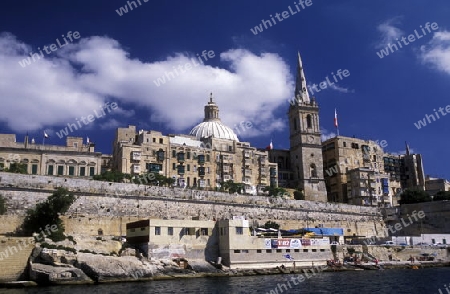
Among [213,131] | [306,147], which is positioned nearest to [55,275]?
[213,131]

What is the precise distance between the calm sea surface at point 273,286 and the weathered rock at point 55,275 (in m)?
2.47

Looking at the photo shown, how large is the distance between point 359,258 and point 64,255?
36.1 meters

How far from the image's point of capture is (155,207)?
190ft

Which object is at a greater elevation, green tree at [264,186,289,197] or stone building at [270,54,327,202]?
stone building at [270,54,327,202]

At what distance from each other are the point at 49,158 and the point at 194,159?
23841mm

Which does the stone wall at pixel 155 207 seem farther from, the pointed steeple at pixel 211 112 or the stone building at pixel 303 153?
the pointed steeple at pixel 211 112

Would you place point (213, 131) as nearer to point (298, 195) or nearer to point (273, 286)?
A: point (298, 195)

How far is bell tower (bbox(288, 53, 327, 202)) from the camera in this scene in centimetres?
8881

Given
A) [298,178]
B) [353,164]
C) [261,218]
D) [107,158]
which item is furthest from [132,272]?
[353,164]

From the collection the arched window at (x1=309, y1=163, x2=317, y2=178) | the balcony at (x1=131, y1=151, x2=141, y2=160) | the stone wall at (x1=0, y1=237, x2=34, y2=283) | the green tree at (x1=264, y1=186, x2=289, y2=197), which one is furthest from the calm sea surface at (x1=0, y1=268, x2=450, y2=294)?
the arched window at (x1=309, y1=163, x2=317, y2=178)

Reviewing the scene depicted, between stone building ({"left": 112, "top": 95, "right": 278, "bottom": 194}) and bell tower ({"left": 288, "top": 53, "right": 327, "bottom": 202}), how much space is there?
18.3 ft

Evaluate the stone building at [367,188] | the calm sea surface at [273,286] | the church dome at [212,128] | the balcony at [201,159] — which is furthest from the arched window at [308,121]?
the calm sea surface at [273,286]

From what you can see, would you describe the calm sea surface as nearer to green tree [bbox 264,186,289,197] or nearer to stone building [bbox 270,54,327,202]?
green tree [bbox 264,186,289,197]

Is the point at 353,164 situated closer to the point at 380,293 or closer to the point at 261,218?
the point at 261,218
